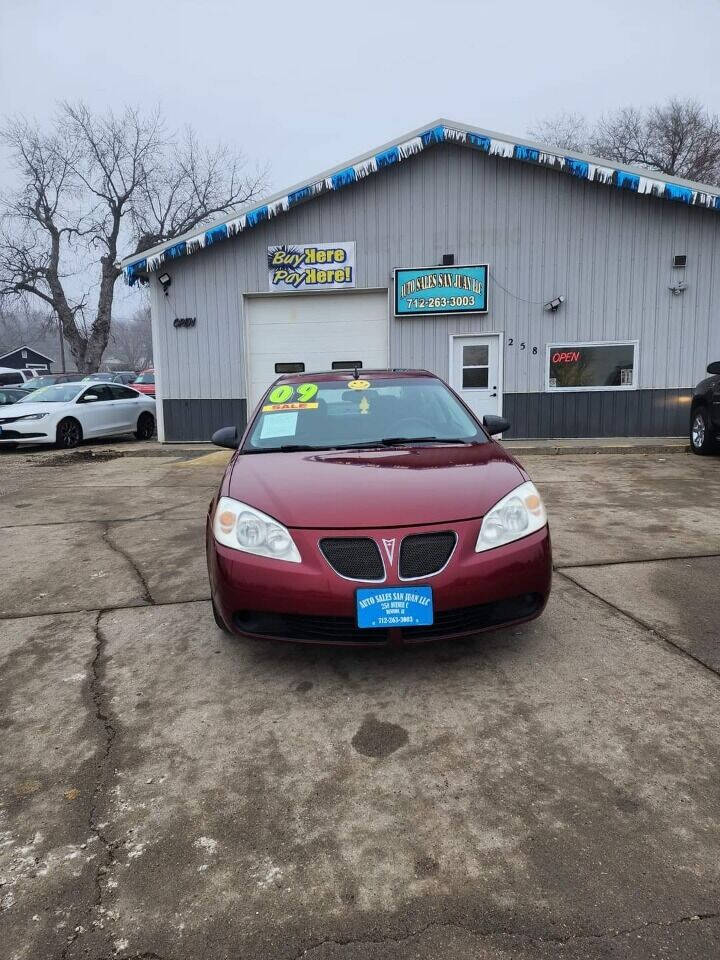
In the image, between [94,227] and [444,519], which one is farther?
[94,227]

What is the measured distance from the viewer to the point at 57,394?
43.3 feet

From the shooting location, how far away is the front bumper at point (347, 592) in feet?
8.63

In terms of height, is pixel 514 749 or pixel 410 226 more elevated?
pixel 410 226

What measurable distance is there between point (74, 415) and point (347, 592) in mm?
12079

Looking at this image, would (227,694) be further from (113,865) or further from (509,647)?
(509,647)

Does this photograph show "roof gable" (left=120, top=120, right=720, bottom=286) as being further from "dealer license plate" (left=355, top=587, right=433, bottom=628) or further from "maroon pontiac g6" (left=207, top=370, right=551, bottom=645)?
"dealer license plate" (left=355, top=587, right=433, bottom=628)

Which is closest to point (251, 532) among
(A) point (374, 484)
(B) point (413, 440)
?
(A) point (374, 484)

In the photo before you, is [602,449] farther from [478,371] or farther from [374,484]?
[374,484]

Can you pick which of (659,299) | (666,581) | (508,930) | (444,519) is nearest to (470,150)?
→ (659,299)

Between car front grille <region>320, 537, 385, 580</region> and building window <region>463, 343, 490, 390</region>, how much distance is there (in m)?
9.85

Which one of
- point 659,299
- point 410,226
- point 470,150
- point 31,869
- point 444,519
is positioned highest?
point 470,150

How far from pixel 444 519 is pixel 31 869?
190cm

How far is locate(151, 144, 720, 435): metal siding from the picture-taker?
447 inches

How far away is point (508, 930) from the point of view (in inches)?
62.6
